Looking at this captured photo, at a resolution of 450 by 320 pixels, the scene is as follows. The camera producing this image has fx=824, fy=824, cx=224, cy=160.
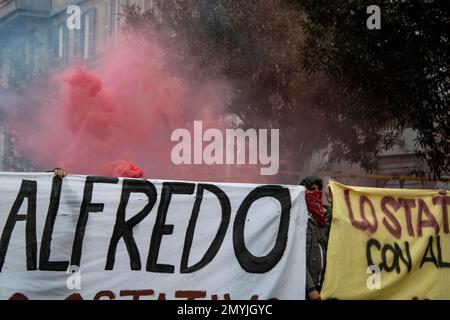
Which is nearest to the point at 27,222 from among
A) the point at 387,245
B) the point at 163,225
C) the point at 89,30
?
the point at 163,225

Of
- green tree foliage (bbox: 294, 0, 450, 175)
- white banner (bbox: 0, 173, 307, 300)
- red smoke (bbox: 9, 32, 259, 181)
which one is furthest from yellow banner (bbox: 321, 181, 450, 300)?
red smoke (bbox: 9, 32, 259, 181)

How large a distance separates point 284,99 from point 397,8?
199 inches

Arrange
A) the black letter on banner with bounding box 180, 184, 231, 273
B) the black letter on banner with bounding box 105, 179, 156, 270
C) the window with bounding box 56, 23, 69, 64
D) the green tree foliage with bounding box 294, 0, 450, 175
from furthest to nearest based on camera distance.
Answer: the window with bounding box 56, 23, 69, 64 → the green tree foliage with bounding box 294, 0, 450, 175 → the black letter on banner with bounding box 180, 184, 231, 273 → the black letter on banner with bounding box 105, 179, 156, 270

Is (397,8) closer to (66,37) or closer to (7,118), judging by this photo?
(7,118)

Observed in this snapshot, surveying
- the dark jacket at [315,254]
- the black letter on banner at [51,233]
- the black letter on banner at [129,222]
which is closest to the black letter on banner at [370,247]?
the dark jacket at [315,254]

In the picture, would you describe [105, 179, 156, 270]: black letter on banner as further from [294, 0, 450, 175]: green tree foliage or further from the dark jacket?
[294, 0, 450, 175]: green tree foliage

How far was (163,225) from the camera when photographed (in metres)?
5.86

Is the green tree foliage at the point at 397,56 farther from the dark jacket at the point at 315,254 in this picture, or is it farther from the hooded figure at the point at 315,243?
the dark jacket at the point at 315,254

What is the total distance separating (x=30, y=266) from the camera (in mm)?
5457

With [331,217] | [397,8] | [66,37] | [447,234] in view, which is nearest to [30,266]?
[331,217]

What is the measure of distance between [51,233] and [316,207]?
208 cm

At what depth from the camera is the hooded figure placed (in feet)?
20.1

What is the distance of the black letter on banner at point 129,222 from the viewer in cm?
568

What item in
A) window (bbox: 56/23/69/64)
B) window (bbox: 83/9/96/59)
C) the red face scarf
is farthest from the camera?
window (bbox: 56/23/69/64)
